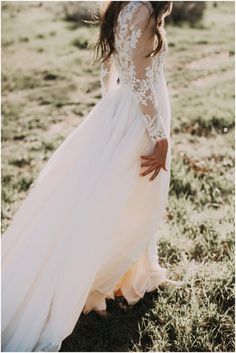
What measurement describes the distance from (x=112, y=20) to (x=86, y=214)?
3.52 ft

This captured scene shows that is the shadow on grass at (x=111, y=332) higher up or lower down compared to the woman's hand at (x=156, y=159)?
lower down

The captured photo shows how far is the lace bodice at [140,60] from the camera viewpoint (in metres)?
2.54

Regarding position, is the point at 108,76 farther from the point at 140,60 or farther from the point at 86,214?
the point at 86,214

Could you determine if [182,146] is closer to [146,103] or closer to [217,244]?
[217,244]

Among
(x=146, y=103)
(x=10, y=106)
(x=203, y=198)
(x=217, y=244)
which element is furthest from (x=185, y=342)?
(x=10, y=106)

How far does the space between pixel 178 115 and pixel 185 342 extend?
11.4ft

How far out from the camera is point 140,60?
8.66ft

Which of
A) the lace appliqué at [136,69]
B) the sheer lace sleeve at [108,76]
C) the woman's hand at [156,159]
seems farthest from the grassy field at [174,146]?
the lace appliqué at [136,69]

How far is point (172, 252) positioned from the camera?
3.81 metres

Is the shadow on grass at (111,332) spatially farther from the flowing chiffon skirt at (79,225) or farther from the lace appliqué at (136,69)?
the lace appliqué at (136,69)

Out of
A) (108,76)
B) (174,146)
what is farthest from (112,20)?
(174,146)

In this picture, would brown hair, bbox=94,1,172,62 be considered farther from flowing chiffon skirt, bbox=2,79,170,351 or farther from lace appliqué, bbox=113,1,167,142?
flowing chiffon skirt, bbox=2,79,170,351

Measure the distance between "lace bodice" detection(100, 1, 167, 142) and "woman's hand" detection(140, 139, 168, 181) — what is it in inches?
2.2

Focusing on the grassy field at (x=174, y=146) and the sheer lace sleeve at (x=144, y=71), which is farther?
the grassy field at (x=174, y=146)
